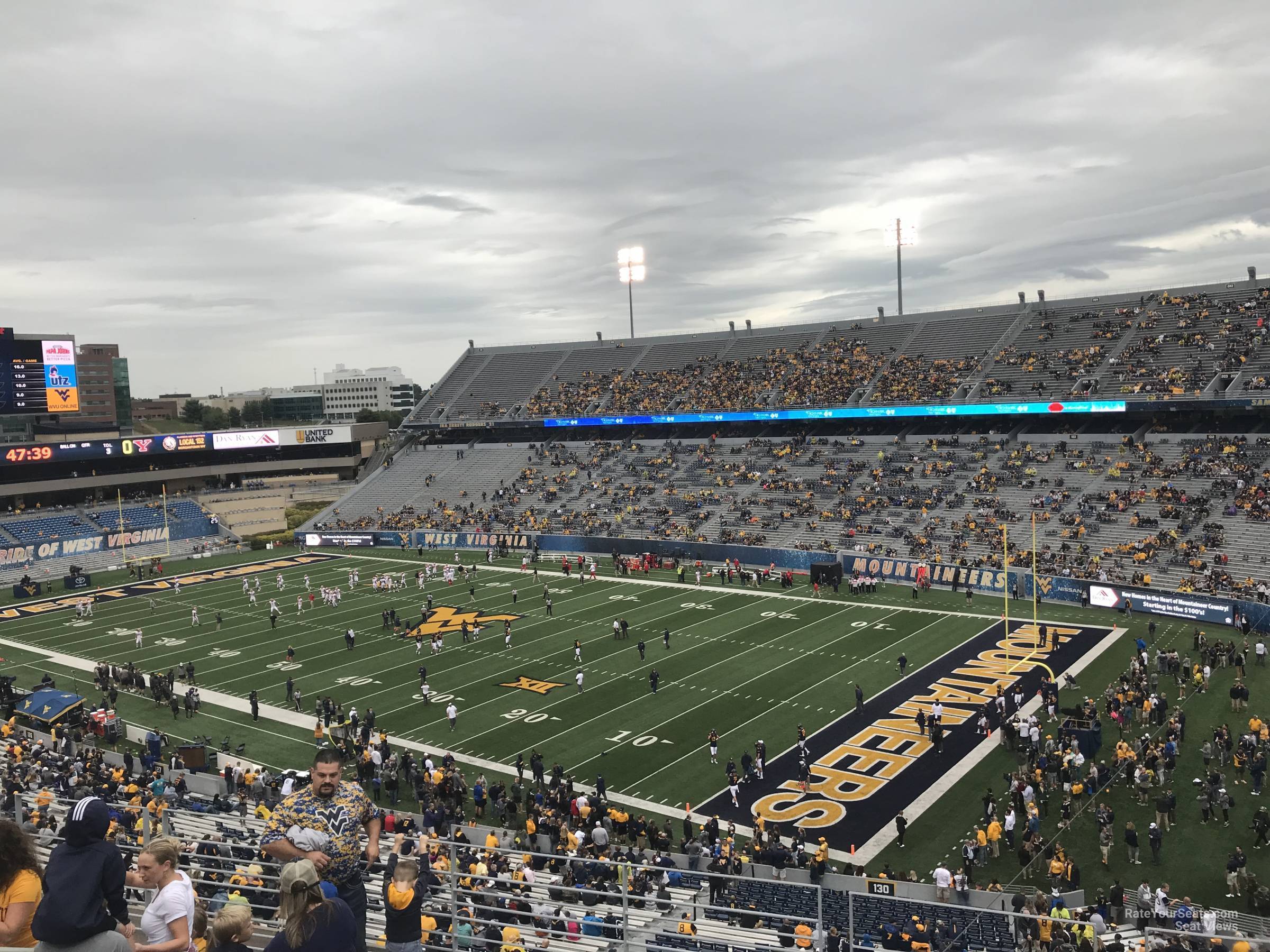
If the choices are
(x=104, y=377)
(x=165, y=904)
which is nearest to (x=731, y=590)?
(x=165, y=904)

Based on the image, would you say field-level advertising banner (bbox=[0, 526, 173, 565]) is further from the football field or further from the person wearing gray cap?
the person wearing gray cap

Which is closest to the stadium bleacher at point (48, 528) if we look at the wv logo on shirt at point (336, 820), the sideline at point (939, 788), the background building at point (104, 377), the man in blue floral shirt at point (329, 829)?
the sideline at point (939, 788)

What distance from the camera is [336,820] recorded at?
5668 mm

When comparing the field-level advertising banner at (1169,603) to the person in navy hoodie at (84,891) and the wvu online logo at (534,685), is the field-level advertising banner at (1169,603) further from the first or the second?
the person in navy hoodie at (84,891)

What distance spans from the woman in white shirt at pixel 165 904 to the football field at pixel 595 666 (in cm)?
1704

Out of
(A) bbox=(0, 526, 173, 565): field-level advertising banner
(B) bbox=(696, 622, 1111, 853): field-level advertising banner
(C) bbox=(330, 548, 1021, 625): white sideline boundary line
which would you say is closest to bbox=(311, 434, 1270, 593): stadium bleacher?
(C) bbox=(330, 548, 1021, 625): white sideline boundary line

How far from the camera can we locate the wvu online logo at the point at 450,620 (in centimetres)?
3875

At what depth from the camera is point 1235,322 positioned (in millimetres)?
53875

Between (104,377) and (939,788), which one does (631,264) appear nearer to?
(939,788)

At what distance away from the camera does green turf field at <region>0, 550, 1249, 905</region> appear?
74.2 ft

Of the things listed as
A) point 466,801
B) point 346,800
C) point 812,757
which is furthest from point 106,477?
point 346,800

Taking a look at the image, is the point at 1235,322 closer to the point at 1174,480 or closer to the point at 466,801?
the point at 1174,480

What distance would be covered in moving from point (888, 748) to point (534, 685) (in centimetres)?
1196

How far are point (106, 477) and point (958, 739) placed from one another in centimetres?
6661
